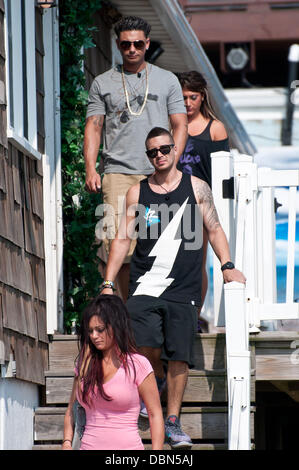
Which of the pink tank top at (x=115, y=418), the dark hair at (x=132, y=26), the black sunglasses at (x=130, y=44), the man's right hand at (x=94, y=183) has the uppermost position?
the dark hair at (x=132, y=26)

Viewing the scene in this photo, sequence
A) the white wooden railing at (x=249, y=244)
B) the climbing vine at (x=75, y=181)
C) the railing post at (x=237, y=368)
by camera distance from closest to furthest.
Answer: the railing post at (x=237, y=368) < the white wooden railing at (x=249, y=244) < the climbing vine at (x=75, y=181)

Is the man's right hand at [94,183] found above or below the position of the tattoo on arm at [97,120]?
below

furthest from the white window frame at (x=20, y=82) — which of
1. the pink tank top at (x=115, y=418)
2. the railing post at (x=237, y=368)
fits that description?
the pink tank top at (x=115, y=418)

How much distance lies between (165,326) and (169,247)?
0.43 m

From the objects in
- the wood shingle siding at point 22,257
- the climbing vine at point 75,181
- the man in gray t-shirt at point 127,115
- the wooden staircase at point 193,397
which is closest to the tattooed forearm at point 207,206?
the man in gray t-shirt at point 127,115

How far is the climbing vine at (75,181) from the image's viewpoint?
6895 millimetres

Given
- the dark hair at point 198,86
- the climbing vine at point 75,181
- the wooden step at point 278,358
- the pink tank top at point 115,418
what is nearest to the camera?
the pink tank top at point 115,418

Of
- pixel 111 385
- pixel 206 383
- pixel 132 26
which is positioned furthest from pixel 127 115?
pixel 111 385

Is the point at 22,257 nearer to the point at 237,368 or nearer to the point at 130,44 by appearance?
the point at 237,368

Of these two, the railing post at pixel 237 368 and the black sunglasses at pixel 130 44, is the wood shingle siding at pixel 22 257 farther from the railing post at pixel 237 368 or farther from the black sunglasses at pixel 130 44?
the railing post at pixel 237 368

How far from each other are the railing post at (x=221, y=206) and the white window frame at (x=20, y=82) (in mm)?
1093

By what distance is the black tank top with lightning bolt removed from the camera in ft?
17.8

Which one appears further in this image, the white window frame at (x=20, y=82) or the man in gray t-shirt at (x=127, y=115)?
the man in gray t-shirt at (x=127, y=115)

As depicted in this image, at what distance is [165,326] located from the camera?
17.5ft
